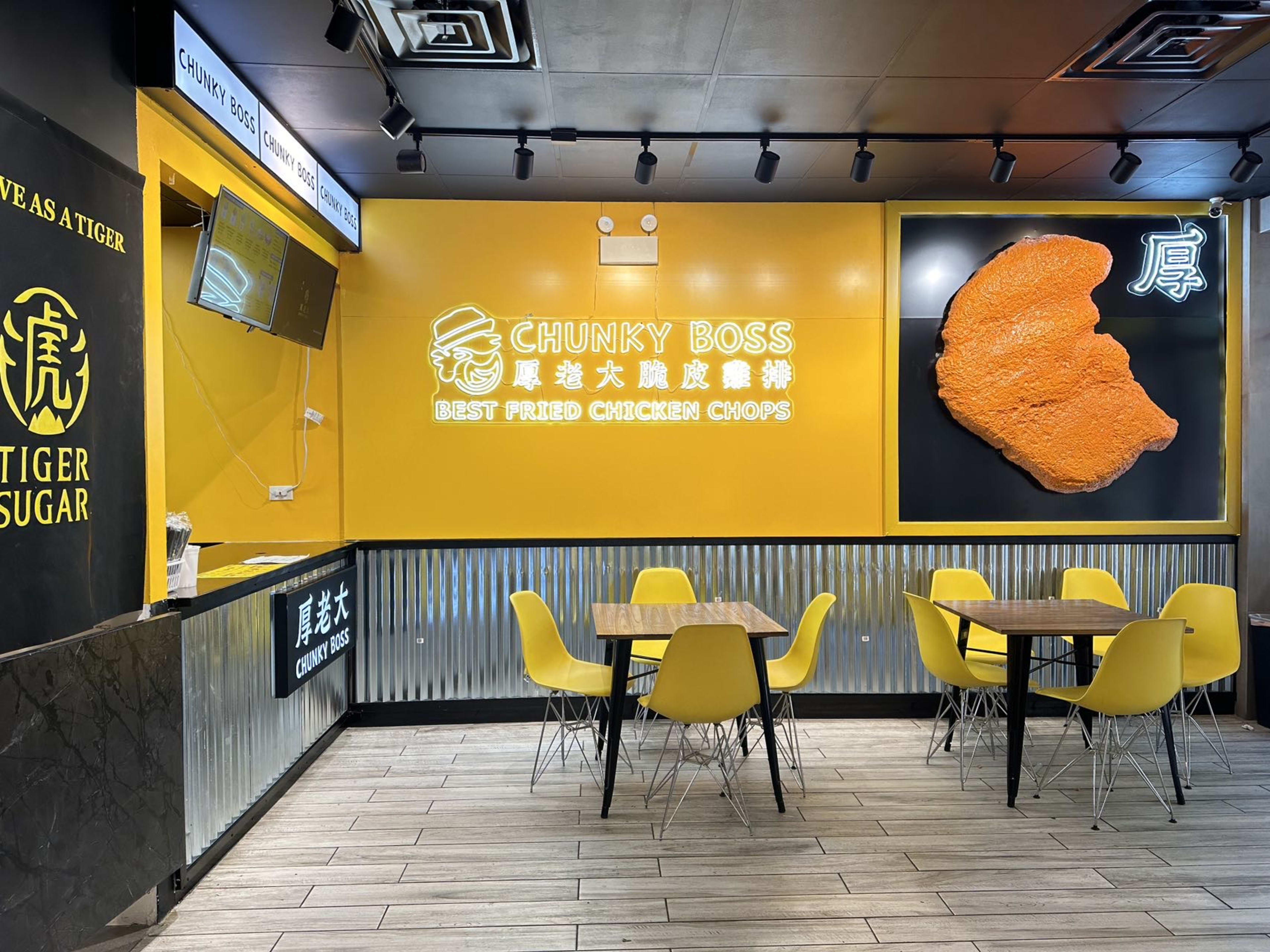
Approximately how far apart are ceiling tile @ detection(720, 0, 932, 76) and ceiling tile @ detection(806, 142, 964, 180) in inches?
36.5

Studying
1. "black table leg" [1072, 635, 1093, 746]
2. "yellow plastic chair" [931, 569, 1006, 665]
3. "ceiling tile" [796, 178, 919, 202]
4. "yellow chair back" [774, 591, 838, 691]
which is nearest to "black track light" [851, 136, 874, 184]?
"ceiling tile" [796, 178, 919, 202]

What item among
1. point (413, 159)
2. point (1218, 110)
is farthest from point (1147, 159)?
point (413, 159)

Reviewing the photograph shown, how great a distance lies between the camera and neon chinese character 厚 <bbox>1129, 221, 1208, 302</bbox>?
588 cm

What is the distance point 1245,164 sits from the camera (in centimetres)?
474

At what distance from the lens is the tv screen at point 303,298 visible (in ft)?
15.0

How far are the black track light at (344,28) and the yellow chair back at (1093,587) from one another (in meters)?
5.17

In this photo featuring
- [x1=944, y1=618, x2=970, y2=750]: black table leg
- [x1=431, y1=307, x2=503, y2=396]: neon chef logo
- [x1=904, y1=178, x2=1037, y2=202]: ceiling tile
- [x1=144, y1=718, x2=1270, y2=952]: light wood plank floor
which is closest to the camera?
[x1=144, y1=718, x2=1270, y2=952]: light wood plank floor

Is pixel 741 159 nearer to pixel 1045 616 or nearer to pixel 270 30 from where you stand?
pixel 270 30

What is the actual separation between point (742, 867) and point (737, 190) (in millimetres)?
4083

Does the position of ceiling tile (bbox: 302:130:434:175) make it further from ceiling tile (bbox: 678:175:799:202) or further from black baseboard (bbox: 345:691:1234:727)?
black baseboard (bbox: 345:691:1234:727)

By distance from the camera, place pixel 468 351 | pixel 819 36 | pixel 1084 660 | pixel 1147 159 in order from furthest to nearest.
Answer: pixel 468 351, pixel 1147 159, pixel 1084 660, pixel 819 36

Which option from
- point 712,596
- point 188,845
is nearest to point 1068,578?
point 712,596

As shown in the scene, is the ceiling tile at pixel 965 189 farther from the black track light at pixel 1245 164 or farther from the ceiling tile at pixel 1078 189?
the black track light at pixel 1245 164

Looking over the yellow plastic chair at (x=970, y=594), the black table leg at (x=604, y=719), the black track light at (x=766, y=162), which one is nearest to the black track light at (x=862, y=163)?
the black track light at (x=766, y=162)
